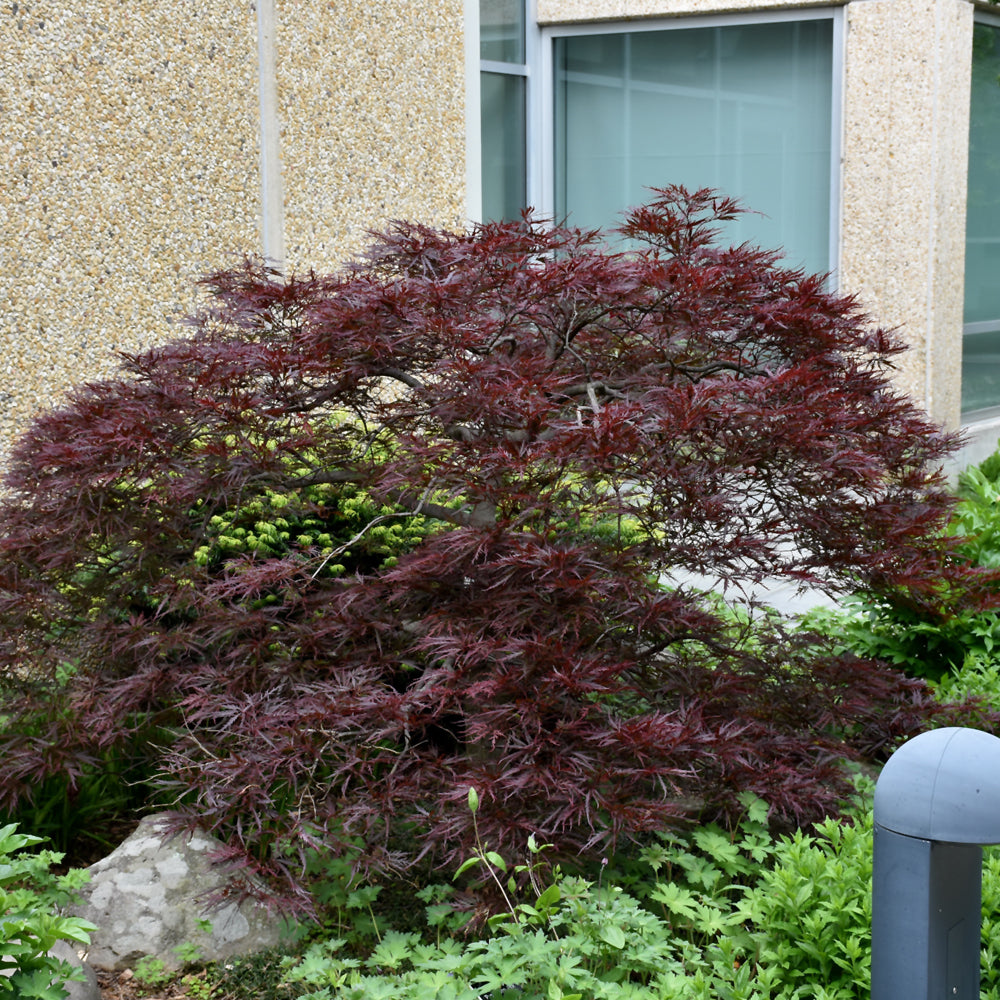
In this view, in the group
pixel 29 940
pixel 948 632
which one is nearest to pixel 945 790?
pixel 29 940

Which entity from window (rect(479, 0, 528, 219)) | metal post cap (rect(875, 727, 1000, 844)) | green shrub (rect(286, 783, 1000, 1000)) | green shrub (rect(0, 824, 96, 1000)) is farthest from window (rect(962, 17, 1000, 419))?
green shrub (rect(0, 824, 96, 1000))

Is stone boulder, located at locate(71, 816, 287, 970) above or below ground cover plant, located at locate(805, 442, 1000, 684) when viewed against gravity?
below

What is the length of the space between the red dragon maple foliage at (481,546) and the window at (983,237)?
21.3ft

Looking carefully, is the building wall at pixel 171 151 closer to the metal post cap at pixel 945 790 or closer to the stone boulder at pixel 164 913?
the stone boulder at pixel 164 913

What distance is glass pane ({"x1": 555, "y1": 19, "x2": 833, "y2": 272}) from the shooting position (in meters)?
9.02

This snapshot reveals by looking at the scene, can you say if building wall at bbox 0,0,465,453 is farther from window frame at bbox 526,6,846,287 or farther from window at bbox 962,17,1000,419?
window at bbox 962,17,1000,419

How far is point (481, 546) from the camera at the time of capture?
2.89 m

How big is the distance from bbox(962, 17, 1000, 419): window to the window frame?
1226 millimetres

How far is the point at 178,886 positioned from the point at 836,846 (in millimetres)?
1734

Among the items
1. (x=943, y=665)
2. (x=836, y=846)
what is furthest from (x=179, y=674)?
(x=943, y=665)

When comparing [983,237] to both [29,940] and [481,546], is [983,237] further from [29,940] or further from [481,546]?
[29,940]

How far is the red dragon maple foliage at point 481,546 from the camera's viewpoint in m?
2.92

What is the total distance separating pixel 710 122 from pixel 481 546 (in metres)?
7.34

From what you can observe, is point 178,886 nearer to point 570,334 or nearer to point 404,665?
point 404,665
